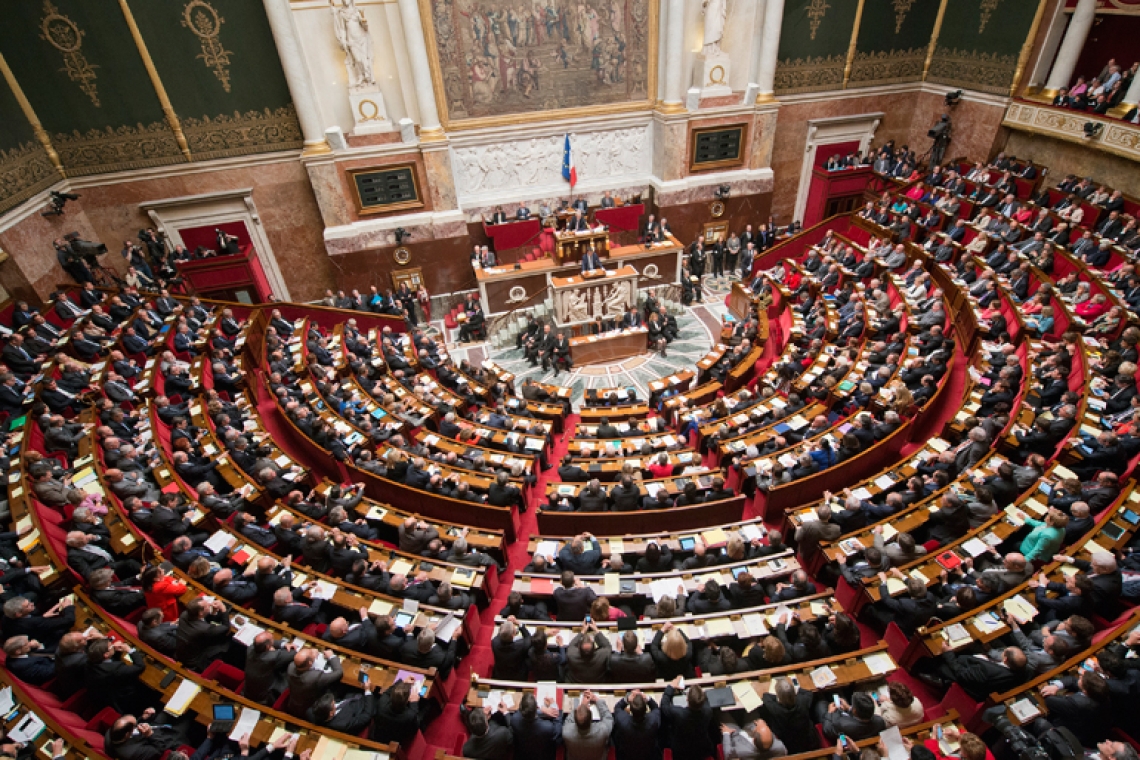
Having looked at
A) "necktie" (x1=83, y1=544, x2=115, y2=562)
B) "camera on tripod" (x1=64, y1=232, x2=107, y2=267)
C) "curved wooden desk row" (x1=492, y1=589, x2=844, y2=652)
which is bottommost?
"curved wooden desk row" (x1=492, y1=589, x2=844, y2=652)

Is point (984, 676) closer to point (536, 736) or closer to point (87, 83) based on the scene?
point (536, 736)

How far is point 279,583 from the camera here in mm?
6027

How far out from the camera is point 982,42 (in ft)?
53.5

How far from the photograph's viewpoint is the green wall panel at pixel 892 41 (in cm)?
1744

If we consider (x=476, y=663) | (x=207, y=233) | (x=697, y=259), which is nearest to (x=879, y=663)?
(x=476, y=663)

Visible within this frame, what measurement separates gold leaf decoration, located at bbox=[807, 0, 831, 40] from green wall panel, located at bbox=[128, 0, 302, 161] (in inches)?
622


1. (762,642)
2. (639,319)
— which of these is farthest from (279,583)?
(639,319)

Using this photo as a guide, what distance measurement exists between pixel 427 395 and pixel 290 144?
9.41 metres

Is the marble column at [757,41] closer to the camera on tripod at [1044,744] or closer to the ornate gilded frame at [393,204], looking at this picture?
the ornate gilded frame at [393,204]

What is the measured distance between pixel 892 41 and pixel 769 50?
4.64 m

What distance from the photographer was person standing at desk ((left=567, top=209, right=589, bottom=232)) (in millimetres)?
16641

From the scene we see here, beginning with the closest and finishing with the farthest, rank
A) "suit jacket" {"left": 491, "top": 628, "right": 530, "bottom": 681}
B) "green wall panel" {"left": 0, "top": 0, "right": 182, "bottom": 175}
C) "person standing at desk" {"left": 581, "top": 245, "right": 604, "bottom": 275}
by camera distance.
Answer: "suit jacket" {"left": 491, "top": 628, "right": 530, "bottom": 681} < "green wall panel" {"left": 0, "top": 0, "right": 182, "bottom": 175} < "person standing at desk" {"left": 581, "top": 245, "right": 604, "bottom": 275}

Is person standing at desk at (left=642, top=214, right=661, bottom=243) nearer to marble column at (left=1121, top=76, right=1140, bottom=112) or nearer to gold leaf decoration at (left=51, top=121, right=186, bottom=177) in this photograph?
Answer: marble column at (left=1121, top=76, right=1140, bottom=112)

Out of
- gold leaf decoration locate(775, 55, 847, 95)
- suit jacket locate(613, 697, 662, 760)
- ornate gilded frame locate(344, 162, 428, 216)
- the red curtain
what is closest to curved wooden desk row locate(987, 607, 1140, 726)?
suit jacket locate(613, 697, 662, 760)
